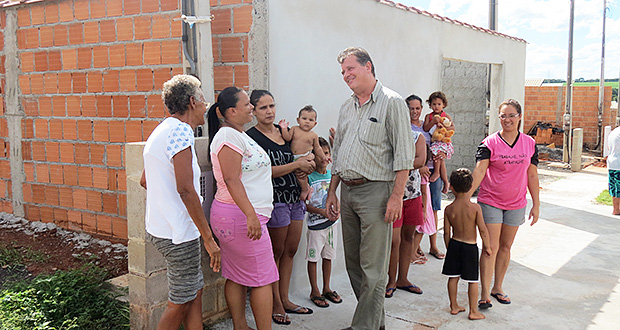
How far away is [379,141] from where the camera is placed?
370cm

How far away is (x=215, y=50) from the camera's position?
449 cm

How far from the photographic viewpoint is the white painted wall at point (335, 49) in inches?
180

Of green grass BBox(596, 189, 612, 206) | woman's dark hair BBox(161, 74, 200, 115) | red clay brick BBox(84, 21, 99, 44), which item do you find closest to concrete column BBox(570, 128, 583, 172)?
green grass BBox(596, 189, 612, 206)

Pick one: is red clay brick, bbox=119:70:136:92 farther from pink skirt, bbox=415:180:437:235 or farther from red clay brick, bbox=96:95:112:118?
pink skirt, bbox=415:180:437:235

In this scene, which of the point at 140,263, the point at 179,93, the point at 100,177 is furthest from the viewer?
the point at 100,177

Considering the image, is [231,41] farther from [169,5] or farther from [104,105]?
[104,105]

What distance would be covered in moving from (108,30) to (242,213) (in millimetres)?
2827

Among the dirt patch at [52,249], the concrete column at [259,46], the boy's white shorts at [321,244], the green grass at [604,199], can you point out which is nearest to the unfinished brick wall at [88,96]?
the dirt patch at [52,249]

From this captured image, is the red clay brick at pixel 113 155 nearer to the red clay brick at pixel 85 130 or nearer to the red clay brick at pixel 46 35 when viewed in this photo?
the red clay brick at pixel 85 130

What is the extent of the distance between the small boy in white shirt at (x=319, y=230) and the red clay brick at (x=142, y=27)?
6.26ft

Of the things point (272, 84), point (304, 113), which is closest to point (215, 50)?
point (272, 84)

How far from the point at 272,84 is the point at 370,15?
5.83 ft

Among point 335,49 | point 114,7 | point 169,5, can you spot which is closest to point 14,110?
point 114,7

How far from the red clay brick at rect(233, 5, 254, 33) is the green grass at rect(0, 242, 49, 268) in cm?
286
